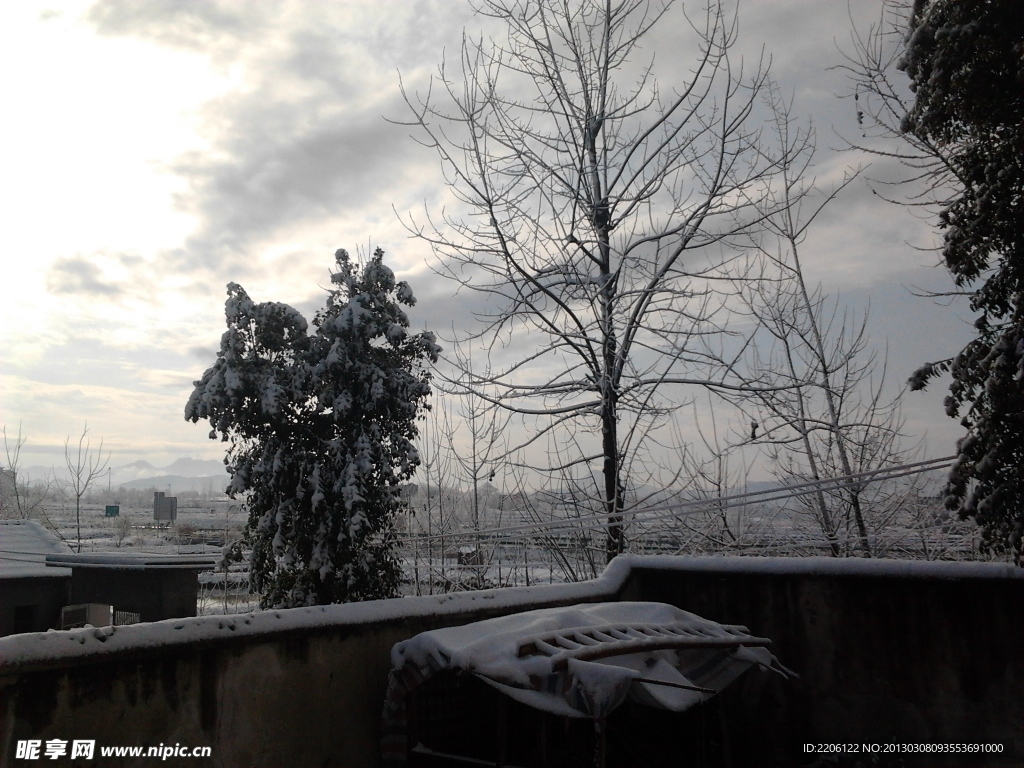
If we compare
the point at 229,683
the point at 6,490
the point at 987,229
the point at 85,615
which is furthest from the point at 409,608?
the point at 6,490

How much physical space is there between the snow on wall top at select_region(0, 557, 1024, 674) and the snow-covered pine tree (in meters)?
8.26

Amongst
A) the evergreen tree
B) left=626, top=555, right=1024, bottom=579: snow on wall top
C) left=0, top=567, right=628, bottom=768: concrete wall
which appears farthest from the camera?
left=626, top=555, right=1024, bottom=579: snow on wall top

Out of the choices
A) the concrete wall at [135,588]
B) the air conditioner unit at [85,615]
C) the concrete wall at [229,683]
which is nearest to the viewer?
the concrete wall at [229,683]

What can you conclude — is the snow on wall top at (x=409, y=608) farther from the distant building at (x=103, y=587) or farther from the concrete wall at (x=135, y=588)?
the concrete wall at (x=135, y=588)

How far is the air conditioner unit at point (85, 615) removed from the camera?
51.7 ft

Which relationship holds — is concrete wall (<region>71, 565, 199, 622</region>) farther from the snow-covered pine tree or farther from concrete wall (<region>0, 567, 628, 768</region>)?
concrete wall (<region>0, 567, 628, 768</region>)

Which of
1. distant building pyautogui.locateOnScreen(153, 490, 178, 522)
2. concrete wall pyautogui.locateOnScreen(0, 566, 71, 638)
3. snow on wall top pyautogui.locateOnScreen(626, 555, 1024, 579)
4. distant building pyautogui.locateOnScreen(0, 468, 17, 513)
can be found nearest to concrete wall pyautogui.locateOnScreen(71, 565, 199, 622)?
concrete wall pyautogui.locateOnScreen(0, 566, 71, 638)

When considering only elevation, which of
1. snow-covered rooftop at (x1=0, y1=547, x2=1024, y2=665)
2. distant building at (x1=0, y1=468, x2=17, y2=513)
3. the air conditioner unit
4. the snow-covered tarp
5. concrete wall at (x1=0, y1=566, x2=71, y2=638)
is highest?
distant building at (x1=0, y1=468, x2=17, y2=513)

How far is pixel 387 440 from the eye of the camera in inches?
607

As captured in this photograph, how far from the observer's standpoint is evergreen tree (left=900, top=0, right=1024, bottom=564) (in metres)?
4.85

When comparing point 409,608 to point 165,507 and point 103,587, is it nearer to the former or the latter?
point 103,587

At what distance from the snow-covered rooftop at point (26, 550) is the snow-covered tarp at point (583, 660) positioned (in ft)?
46.4

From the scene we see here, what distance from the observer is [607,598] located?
6.95 m

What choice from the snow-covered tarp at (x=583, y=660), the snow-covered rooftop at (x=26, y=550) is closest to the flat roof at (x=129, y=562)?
the snow-covered rooftop at (x=26, y=550)
